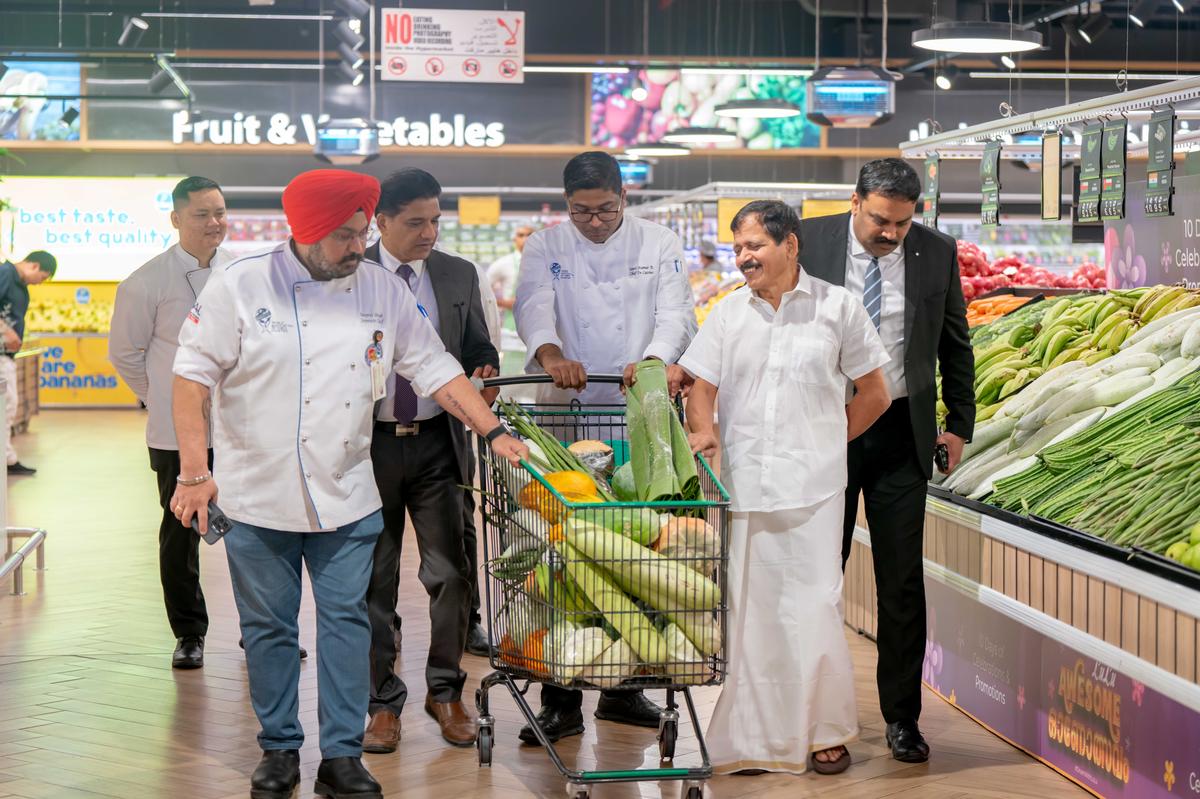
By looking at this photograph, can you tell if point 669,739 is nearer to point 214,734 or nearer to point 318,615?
point 318,615

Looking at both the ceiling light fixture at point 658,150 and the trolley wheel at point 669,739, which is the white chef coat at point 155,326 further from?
the ceiling light fixture at point 658,150

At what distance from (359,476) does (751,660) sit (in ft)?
3.92

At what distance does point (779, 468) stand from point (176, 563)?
8.39ft

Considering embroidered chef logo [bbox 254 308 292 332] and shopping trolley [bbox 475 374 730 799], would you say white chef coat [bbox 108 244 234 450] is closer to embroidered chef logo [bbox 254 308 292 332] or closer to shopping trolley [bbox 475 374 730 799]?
embroidered chef logo [bbox 254 308 292 332]

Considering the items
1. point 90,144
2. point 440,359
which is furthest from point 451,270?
point 90,144

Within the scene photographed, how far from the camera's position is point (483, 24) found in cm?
1250

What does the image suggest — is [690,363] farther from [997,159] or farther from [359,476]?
[997,159]

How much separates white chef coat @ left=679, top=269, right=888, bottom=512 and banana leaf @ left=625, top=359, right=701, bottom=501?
22 cm

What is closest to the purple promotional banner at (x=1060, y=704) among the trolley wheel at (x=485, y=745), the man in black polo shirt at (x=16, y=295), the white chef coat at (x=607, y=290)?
the white chef coat at (x=607, y=290)

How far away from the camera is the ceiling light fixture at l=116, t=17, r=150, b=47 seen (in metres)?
14.3

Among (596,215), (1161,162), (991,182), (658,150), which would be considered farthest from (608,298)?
(658,150)

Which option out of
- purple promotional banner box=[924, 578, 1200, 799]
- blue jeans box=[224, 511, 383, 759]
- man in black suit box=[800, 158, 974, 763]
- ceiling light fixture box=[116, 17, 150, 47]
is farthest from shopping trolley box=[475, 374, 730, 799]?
ceiling light fixture box=[116, 17, 150, 47]

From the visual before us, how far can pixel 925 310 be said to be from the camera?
4180 millimetres

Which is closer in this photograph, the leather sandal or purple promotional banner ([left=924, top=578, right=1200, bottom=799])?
purple promotional banner ([left=924, top=578, right=1200, bottom=799])
